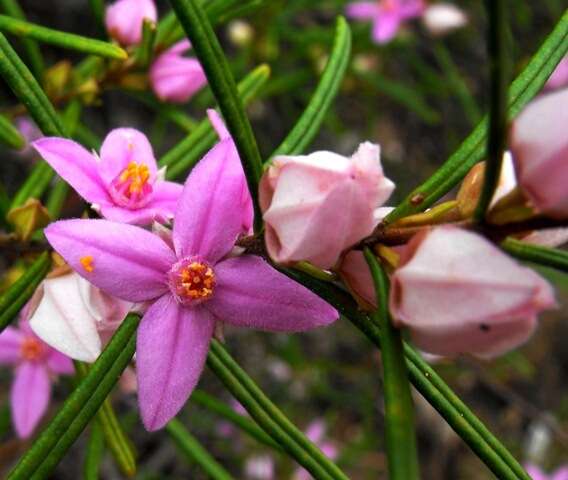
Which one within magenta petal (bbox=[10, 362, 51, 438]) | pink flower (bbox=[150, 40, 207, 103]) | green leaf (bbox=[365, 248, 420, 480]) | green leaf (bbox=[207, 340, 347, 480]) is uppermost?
green leaf (bbox=[365, 248, 420, 480])

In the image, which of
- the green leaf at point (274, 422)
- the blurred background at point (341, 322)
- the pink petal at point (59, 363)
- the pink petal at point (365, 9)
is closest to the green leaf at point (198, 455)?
the pink petal at point (59, 363)

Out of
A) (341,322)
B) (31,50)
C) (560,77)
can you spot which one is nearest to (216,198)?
(31,50)

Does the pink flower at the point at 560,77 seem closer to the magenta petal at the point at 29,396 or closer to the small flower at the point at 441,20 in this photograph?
the small flower at the point at 441,20

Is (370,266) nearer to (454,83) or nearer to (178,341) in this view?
(178,341)

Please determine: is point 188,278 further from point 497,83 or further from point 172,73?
→ point 172,73

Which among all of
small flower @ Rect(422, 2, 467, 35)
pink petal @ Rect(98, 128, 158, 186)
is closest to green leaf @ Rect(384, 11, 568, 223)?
pink petal @ Rect(98, 128, 158, 186)

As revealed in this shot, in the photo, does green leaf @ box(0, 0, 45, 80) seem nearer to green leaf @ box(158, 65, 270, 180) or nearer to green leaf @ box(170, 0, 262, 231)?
green leaf @ box(158, 65, 270, 180)
